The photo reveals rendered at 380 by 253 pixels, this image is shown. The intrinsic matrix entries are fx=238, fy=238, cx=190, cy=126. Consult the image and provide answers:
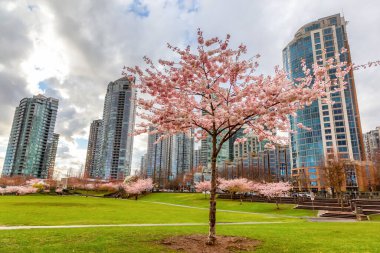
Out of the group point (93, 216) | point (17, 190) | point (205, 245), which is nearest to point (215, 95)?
point (205, 245)

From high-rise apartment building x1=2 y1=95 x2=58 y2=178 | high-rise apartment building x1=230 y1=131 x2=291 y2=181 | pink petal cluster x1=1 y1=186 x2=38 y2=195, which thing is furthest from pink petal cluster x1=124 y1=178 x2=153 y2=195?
high-rise apartment building x1=2 y1=95 x2=58 y2=178

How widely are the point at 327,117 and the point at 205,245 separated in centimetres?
11835

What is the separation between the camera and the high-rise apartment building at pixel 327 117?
4149 inches

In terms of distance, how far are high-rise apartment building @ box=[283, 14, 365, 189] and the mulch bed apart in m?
103

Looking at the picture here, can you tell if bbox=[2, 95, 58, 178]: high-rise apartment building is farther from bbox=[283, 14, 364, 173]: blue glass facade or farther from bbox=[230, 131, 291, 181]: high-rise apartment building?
bbox=[283, 14, 364, 173]: blue glass facade

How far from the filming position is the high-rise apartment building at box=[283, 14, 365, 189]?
4149 inches

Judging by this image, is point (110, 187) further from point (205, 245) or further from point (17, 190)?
point (205, 245)

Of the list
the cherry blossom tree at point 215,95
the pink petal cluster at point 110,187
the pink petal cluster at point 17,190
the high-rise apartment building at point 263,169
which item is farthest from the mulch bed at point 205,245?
the pink petal cluster at point 110,187

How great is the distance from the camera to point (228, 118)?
36.4 ft

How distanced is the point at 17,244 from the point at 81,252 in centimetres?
364

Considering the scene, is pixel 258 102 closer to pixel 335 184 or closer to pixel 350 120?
pixel 335 184

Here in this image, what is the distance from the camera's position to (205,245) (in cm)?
1016

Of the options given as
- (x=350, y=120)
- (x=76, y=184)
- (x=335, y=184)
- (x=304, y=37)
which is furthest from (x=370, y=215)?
(x=76, y=184)

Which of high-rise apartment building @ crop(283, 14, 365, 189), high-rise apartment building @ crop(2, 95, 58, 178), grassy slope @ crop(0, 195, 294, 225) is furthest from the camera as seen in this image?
high-rise apartment building @ crop(2, 95, 58, 178)
